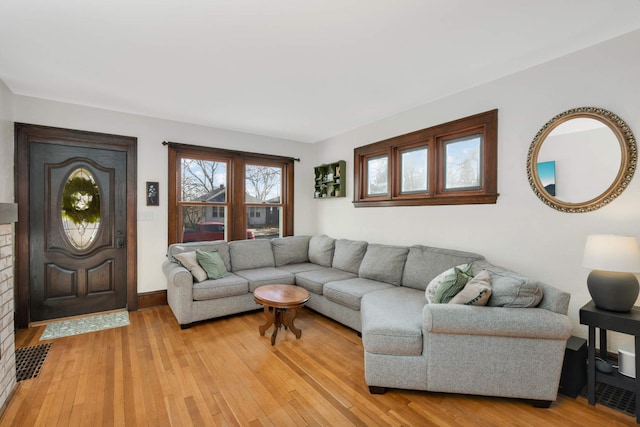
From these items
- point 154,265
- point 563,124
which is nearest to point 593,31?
point 563,124

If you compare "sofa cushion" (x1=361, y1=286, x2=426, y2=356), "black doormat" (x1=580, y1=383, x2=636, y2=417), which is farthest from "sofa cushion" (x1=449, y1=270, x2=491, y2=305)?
"black doormat" (x1=580, y1=383, x2=636, y2=417)

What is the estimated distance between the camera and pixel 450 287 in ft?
7.39

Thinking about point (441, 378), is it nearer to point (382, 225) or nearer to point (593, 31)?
point (382, 225)

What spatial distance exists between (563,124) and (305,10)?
2.27 m

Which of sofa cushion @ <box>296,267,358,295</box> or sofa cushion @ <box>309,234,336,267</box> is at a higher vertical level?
sofa cushion @ <box>309,234,336,267</box>

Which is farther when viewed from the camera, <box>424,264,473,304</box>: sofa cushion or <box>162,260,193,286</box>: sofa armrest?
<box>162,260,193,286</box>: sofa armrest

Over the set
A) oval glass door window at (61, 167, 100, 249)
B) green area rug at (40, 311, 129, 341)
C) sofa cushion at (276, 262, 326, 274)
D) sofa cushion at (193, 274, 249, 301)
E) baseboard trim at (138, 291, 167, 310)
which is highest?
oval glass door window at (61, 167, 100, 249)

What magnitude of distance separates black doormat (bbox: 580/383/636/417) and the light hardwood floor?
0.08 meters

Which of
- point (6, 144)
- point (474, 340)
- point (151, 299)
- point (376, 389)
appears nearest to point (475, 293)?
point (474, 340)

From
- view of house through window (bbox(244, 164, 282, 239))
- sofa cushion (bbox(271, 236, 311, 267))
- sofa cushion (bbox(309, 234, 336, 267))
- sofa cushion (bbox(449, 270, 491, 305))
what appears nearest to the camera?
sofa cushion (bbox(449, 270, 491, 305))

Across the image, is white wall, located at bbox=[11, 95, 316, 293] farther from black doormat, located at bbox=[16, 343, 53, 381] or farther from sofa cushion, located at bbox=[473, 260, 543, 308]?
sofa cushion, located at bbox=[473, 260, 543, 308]

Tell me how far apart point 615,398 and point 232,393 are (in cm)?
269

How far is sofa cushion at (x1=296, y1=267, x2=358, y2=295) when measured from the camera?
11.7 feet

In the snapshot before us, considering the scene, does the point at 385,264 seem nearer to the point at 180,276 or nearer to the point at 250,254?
the point at 250,254
